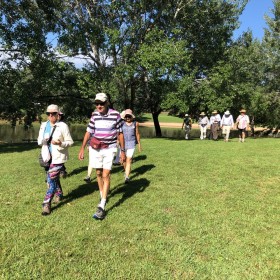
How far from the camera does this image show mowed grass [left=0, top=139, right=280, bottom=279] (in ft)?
12.7

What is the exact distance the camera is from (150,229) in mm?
4961

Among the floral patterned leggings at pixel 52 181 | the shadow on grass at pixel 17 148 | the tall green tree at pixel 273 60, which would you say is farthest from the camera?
the tall green tree at pixel 273 60

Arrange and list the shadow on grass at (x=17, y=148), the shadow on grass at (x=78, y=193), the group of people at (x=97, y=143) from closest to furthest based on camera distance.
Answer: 1. the group of people at (x=97, y=143)
2. the shadow on grass at (x=78, y=193)
3. the shadow on grass at (x=17, y=148)

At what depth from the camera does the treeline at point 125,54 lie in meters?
17.1

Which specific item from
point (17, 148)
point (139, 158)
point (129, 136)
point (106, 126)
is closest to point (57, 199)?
point (106, 126)

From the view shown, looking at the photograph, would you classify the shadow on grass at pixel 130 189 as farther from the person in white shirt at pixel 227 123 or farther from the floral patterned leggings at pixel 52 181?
the person in white shirt at pixel 227 123

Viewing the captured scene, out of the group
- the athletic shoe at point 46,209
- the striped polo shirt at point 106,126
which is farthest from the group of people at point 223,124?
the athletic shoe at point 46,209

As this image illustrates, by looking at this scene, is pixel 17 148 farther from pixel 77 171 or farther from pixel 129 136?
pixel 129 136

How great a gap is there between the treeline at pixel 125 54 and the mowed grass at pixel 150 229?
1063 cm

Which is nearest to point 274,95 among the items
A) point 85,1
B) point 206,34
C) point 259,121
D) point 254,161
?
point 206,34

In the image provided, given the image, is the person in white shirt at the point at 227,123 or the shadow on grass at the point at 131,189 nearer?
the shadow on grass at the point at 131,189

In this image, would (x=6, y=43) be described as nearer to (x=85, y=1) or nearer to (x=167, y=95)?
(x=85, y=1)

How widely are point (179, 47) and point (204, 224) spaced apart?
49.5 ft

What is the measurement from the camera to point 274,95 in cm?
2864
